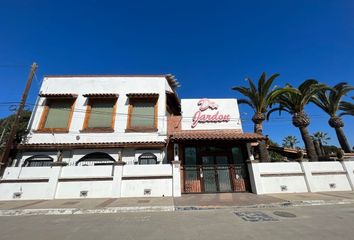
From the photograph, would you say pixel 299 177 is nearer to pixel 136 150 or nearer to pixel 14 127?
pixel 136 150

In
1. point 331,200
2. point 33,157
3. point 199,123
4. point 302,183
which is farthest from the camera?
point 199,123

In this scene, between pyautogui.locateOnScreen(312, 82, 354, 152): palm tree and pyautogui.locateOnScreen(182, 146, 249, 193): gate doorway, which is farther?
pyautogui.locateOnScreen(312, 82, 354, 152): palm tree

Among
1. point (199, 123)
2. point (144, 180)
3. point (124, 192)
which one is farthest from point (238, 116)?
point (124, 192)

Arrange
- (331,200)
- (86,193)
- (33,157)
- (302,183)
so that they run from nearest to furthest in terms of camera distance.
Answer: (331,200) < (86,193) < (302,183) < (33,157)

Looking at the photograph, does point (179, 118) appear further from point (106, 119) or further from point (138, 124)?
point (106, 119)

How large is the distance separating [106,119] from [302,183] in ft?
48.6

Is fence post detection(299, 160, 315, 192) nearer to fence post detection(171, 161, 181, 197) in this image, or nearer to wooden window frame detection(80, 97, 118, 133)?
fence post detection(171, 161, 181, 197)

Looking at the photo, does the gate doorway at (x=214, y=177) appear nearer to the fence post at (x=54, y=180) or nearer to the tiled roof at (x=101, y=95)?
the fence post at (x=54, y=180)

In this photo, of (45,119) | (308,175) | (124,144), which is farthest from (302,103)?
(45,119)

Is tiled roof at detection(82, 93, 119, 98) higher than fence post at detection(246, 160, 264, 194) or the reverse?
higher

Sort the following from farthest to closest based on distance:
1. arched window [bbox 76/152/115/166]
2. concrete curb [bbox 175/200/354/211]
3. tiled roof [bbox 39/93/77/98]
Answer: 1. tiled roof [bbox 39/93/77/98]
2. arched window [bbox 76/152/115/166]
3. concrete curb [bbox 175/200/354/211]

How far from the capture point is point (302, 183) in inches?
454

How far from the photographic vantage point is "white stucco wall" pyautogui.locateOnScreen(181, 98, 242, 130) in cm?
1449

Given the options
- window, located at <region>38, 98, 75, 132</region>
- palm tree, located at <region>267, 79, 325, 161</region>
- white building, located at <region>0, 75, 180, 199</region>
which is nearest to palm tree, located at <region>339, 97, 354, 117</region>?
palm tree, located at <region>267, 79, 325, 161</region>
